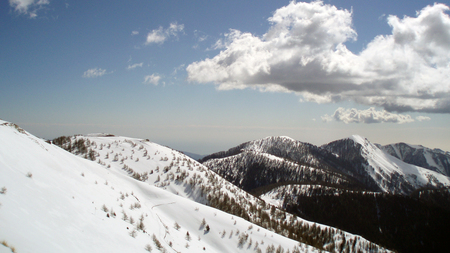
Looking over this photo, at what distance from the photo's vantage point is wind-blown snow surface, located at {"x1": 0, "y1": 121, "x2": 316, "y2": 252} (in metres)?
5.19

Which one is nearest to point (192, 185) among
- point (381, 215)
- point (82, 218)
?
point (82, 218)

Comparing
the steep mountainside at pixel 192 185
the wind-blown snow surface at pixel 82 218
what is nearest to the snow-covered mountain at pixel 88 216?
the wind-blown snow surface at pixel 82 218

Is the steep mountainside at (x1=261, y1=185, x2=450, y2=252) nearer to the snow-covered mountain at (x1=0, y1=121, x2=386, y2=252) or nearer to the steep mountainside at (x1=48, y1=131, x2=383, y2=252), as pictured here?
the steep mountainside at (x1=48, y1=131, x2=383, y2=252)

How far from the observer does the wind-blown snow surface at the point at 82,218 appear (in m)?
5.19

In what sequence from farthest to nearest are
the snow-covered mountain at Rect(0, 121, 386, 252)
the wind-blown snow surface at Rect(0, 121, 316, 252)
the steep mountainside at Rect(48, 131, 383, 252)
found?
1. the steep mountainside at Rect(48, 131, 383, 252)
2. the snow-covered mountain at Rect(0, 121, 386, 252)
3. the wind-blown snow surface at Rect(0, 121, 316, 252)

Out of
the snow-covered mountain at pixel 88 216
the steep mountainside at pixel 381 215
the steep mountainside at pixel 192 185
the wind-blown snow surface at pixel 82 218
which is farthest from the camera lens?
the steep mountainside at pixel 381 215

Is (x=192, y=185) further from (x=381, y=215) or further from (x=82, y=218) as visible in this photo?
(x=381, y=215)

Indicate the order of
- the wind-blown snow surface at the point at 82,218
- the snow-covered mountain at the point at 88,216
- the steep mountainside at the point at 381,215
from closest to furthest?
the wind-blown snow surface at the point at 82,218 < the snow-covered mountain at the point at 88,216 < the steep mountainside at the point at 381,215

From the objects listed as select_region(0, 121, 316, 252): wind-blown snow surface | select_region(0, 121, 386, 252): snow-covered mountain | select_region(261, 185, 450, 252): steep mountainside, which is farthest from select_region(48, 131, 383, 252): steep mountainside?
select_region(261, 185, 450, 252): steep mountainside

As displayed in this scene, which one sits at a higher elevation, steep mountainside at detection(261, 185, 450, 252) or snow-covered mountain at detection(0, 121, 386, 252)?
snow-covered mountain at detection(0, 121, 386, 252)

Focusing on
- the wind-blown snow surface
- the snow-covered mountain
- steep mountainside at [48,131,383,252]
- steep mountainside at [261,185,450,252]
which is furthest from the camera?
steep mountainside at [261,185,450,252]

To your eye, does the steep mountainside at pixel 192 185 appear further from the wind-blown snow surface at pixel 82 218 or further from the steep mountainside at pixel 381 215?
the steep mountainside at pixel 381 215

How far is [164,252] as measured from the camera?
305 inches

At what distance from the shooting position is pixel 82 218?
7.20m
